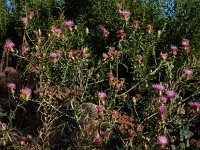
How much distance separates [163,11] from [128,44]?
1.60m

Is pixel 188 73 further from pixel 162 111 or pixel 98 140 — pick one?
pixel 98 140

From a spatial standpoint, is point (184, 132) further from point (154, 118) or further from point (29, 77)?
point (29, 77)

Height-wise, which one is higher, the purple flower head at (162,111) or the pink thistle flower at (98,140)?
the purple flower head at (162,111)

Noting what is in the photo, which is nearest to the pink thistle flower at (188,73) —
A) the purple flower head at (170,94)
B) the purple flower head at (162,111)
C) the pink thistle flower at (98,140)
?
the purple flower head at (170,94)

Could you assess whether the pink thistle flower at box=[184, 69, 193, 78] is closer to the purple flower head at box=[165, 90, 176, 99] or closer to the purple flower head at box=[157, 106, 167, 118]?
the purple flower head at box=[165, 90, 176, 99]

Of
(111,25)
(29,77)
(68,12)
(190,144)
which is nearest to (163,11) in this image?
(111,25)

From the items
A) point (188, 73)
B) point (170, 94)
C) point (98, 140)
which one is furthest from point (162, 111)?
point (188, 73)

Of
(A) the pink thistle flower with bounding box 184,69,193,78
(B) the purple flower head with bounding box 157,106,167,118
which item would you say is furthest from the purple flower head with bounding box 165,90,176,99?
(A) the pink thistle flower with bounding box 184,69,193,78

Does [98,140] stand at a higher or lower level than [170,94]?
lower

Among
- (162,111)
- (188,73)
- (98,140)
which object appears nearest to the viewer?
(162,111)

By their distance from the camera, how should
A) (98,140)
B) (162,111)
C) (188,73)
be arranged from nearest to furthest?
(162,111) < (98,140) < (188,73)

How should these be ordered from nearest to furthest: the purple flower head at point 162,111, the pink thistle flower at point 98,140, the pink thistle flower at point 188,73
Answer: the purple flower head at point 162,111
the pink thistle flower at point 98,140
the pink thistle flower at point 188,73

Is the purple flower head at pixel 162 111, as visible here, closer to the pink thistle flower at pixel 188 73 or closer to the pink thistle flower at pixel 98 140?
the pink thistle flower at pixel 98 140

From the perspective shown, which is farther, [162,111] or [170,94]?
[170,94]
